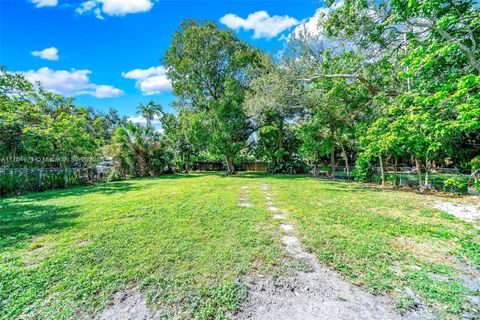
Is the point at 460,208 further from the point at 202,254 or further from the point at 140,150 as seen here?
the point at 140,150

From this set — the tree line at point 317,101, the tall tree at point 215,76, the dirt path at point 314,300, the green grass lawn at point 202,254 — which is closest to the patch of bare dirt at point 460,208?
the green grass lawn at point 202,254

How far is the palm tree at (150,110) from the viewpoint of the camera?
1908cm

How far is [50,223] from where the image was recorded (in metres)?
4.55

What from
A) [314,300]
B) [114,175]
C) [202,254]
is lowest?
[314,300]

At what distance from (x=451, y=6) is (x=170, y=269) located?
26.3ft

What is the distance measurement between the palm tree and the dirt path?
1939cm

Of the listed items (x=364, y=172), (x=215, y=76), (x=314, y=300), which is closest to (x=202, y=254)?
(x=314, y=300)

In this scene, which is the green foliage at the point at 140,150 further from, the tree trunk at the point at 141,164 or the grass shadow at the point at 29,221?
the grass shadow at the point at 29,221

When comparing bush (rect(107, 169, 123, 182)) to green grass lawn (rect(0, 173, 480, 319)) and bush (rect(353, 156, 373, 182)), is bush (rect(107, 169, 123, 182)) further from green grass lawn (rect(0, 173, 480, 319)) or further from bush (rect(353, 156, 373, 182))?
bush (rect(353, 156, 373, 182))

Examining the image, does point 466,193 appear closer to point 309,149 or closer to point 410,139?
point 410,139

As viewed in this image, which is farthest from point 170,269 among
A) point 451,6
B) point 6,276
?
point 451,6

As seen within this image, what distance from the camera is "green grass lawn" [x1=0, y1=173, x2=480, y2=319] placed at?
7.21 feet

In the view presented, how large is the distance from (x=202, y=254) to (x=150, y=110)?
18.8m

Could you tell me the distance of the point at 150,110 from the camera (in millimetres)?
19109
